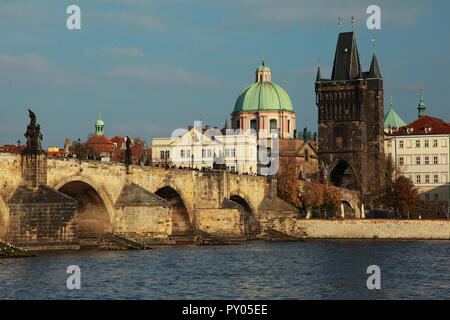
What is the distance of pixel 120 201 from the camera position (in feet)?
247

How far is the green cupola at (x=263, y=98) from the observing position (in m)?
170

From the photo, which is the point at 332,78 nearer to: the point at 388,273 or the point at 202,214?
the point at 202,214

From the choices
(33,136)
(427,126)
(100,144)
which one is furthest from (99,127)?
(33,136)

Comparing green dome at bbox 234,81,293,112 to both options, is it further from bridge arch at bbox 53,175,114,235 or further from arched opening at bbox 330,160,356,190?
bridge arch at bbox 53,175,114,235

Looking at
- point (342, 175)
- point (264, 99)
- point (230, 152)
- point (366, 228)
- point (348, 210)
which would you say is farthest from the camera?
point (264, 99)

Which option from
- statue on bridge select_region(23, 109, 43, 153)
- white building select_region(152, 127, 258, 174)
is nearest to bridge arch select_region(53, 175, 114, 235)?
statue on bridge select_region(23, 109, 43, 153)

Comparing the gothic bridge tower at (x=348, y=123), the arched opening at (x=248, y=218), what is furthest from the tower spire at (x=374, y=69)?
the arched opening at (x=248, y=218)

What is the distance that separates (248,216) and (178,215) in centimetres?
1492

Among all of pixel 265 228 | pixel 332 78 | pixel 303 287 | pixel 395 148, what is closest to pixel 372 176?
pixel 395 148

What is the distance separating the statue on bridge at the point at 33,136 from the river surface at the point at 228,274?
736 cm

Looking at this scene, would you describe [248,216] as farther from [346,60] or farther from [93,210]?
[346,60]

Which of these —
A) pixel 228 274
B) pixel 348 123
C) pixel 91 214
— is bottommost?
pixel 228 274

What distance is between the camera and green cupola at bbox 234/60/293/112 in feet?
558

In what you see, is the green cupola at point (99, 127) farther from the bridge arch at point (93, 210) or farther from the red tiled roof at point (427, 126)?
the bridge arch at point (93, 210)
